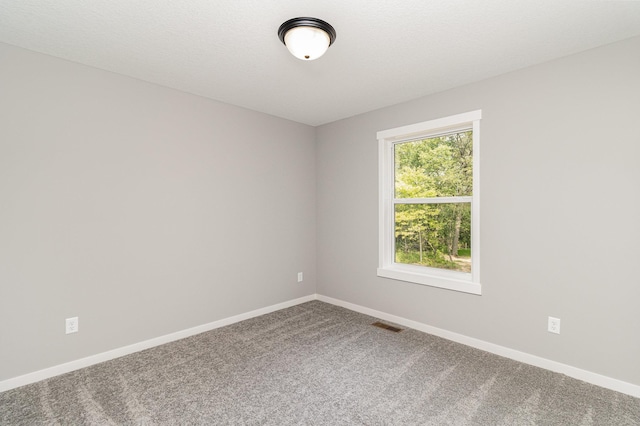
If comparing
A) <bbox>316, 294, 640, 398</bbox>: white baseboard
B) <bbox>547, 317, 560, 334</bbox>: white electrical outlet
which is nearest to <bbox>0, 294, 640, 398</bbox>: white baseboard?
<bbox>316, 294, 640, 398</bbox>: white baseboard

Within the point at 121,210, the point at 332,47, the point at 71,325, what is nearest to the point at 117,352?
the point at 71,325

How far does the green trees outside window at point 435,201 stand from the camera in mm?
3207

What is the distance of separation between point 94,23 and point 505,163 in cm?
327

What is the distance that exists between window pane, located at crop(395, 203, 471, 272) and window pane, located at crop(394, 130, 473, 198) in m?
0.16

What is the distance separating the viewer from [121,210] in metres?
2.80

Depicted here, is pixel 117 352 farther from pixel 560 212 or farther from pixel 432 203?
pixel 560 212

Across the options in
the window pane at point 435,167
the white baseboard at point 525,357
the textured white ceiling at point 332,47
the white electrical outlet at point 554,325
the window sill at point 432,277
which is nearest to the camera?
the textured white ceiling at point 332,47

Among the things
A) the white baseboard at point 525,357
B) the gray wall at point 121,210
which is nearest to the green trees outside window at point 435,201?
the white baseboard at point 525,357

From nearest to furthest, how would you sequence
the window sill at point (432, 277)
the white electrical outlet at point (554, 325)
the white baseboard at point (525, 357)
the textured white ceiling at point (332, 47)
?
the textured white ceiling at point (332, 47) → the white baseboard at point (525, 357) → the white electrical outlet at point (554, 325) → the window sill at point (432, 277)

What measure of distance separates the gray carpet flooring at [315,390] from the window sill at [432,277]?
0.54 metres

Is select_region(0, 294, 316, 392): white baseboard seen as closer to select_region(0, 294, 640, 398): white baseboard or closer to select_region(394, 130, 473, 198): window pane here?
select_region(0, 294, 640, 398): white baseboard

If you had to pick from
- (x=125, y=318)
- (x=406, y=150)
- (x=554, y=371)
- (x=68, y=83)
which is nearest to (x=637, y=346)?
(x=554, y=371)

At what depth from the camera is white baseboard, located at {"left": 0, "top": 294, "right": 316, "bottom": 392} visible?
7.53 ft

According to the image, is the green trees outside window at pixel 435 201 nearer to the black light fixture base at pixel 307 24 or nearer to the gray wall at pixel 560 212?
the gray wall at pixel 560 212
